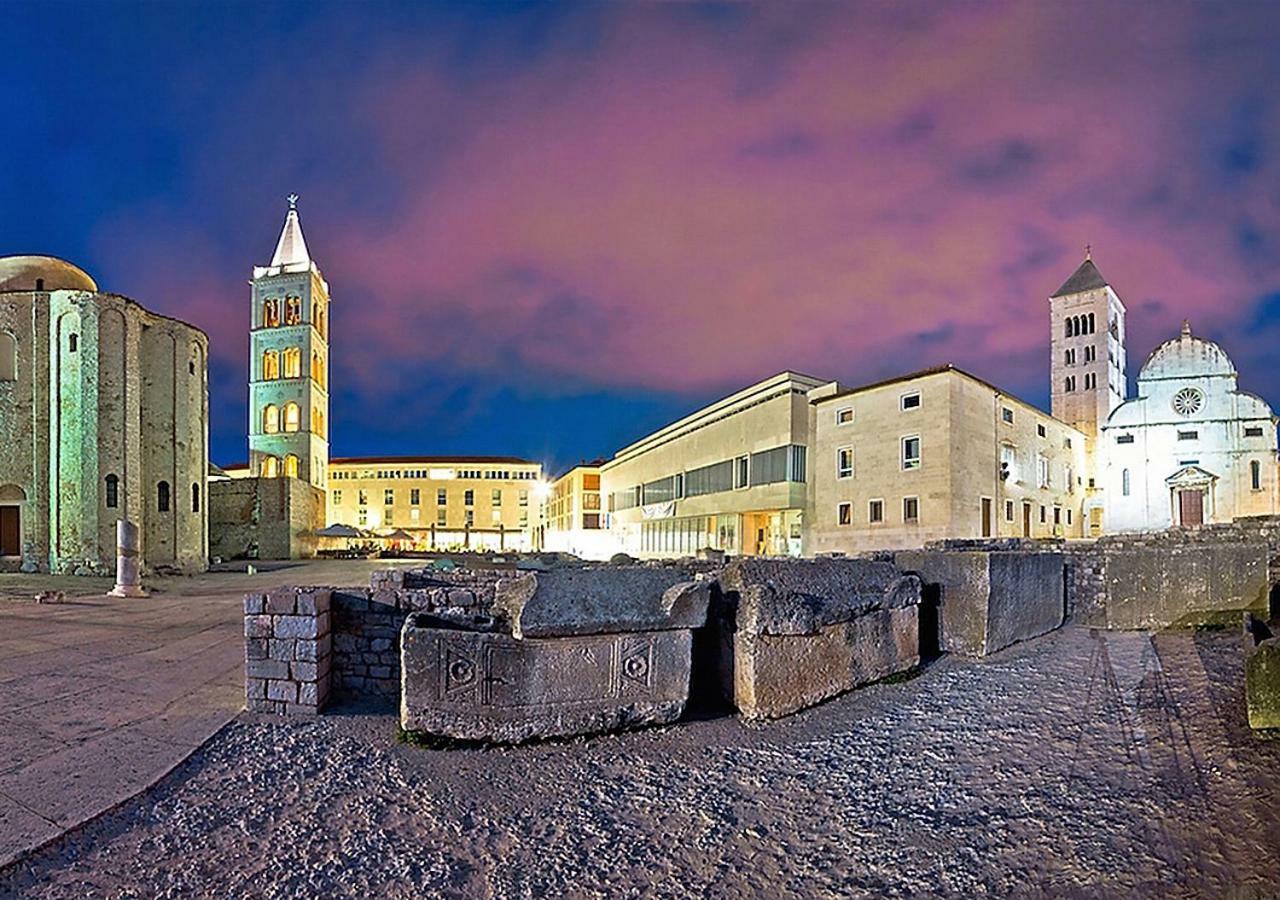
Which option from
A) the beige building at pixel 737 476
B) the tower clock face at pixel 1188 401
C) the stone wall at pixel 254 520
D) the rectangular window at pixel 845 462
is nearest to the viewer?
the rectangular window at pixel 845 462

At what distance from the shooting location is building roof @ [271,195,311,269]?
53406 millimetres

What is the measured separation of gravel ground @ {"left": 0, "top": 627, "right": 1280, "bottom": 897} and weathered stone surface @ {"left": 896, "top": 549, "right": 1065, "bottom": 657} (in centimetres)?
171

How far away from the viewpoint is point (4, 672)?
7680 mm

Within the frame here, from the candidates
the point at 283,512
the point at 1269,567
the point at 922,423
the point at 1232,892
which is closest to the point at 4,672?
the point at 1232,892

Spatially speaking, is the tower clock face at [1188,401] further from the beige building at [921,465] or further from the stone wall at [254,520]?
the stone wall at [254,520]

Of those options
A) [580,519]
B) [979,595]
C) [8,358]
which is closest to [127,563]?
[8,358]

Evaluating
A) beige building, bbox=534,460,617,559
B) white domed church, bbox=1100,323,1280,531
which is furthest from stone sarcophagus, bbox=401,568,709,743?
beige building, bbox=534,460,617,559

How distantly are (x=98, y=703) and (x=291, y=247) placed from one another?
184 feet

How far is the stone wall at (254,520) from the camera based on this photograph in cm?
3916

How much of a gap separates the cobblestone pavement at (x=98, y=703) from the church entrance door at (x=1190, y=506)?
41553mm

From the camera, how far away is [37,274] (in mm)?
29062

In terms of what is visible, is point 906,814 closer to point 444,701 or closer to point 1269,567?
point 444,701

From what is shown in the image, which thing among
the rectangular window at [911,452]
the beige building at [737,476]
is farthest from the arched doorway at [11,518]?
the rectangular window at [911,452]

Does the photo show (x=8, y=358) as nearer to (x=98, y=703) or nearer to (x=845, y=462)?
(x=98, y=703)
